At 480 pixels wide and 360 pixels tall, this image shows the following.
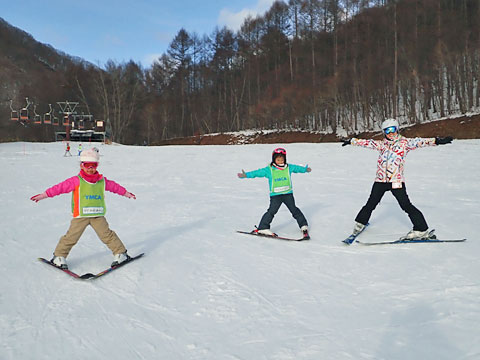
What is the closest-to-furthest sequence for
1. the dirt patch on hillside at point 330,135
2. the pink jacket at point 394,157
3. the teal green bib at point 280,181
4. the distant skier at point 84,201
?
the distant skier at point 84,201
the pink jacket at point 394,157
the teal green bib at point 280,181
the dirt patch on hillside at point 330,135

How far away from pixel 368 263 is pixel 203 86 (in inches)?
1942

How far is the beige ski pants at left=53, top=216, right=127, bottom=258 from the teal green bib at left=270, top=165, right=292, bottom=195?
2522 millimetres

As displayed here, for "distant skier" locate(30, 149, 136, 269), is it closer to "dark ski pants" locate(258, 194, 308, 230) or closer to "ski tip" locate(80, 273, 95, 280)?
"ski tip" locate(80, 273, 95, 280)

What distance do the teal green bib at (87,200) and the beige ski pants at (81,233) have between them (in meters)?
0.08

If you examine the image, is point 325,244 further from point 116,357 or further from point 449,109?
point 449,109

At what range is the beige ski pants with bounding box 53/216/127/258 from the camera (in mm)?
4043

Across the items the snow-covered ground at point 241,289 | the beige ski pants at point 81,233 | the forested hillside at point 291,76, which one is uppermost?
the forested hillside at point 291,76

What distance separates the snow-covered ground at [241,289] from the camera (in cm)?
264

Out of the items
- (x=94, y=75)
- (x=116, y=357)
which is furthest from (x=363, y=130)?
(x=94, y=75)

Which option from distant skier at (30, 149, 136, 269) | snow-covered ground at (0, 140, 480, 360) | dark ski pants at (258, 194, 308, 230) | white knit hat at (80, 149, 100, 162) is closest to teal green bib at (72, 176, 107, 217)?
distant skier at (30, 149, 136, 269)

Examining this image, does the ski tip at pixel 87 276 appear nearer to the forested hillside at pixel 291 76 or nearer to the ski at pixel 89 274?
the ski at pixel 89 274

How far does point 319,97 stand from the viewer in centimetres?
3356

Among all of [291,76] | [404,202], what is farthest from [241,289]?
[291,76]

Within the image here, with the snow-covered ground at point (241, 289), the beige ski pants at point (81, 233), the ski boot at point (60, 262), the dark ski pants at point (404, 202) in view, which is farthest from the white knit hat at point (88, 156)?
the dark ski pants at point (404, 202)
